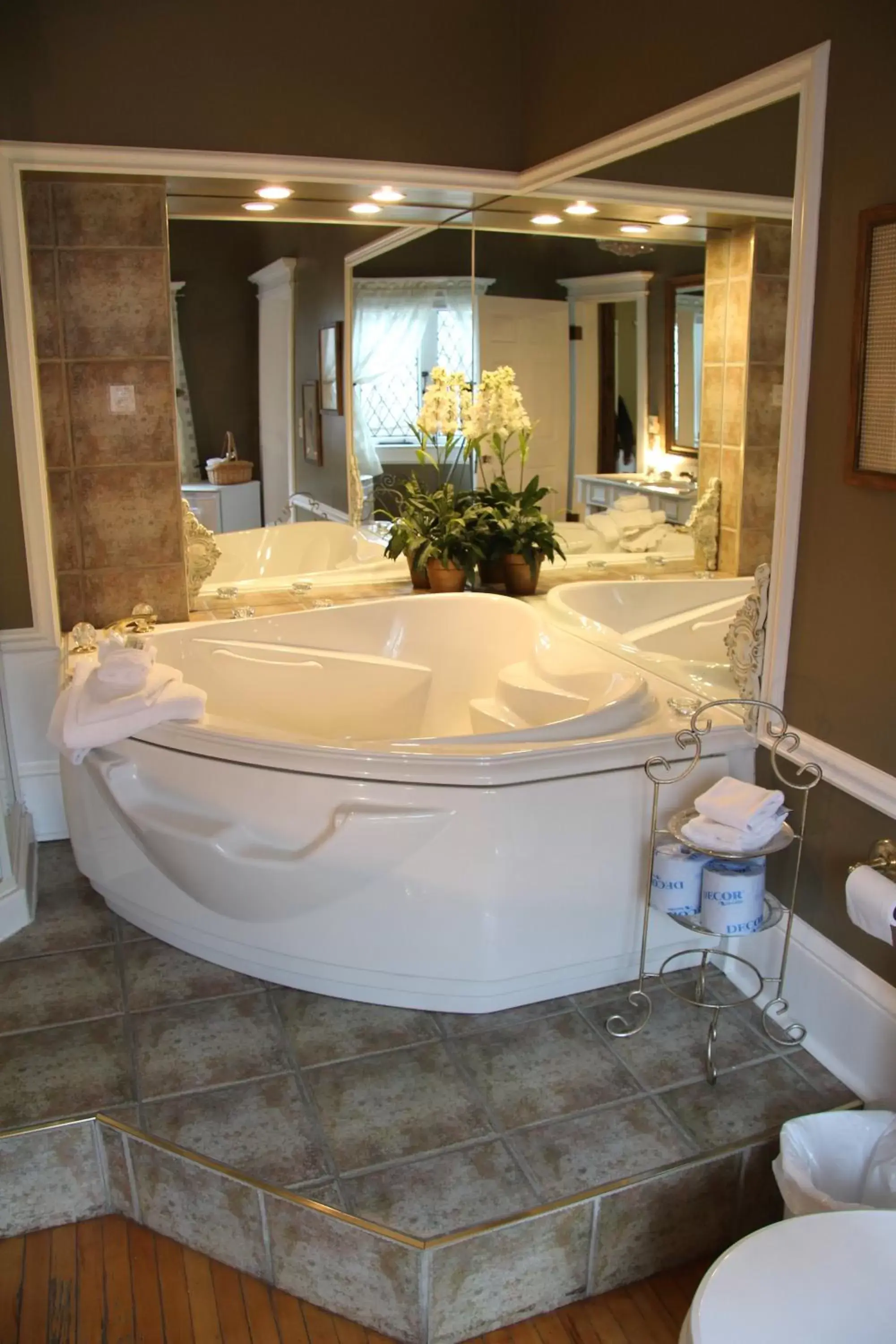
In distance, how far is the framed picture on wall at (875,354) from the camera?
1.88m

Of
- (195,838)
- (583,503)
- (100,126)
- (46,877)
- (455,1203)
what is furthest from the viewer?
(583,503)

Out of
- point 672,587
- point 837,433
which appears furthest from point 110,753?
point 837,433

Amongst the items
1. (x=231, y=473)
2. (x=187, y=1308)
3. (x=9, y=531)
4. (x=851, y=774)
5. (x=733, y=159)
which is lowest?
(x=187, y=1308)

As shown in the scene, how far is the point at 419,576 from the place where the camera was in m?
3.77

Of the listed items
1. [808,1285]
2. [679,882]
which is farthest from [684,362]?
[808,1285]

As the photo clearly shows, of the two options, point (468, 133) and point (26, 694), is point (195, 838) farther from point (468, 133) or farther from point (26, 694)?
point (468, 133)

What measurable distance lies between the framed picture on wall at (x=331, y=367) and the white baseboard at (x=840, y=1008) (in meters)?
2.12

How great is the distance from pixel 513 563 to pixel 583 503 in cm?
30

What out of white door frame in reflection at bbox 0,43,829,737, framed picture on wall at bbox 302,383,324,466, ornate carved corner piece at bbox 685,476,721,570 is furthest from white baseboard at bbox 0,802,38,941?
ornate carved corner piece at bbox 685,476,721,570

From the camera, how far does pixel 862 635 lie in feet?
6.76

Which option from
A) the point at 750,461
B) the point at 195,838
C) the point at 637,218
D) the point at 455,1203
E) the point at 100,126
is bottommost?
the point at 455,1203

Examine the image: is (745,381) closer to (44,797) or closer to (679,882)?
(679,882)

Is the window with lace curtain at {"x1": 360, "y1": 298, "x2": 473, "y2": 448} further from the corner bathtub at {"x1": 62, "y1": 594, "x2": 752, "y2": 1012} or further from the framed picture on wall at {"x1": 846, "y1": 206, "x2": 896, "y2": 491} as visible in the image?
the framed picture on wall at {"x1": 846, "y1": 206, "x2": 896, "y2": 491}

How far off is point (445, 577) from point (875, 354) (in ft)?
6.36
